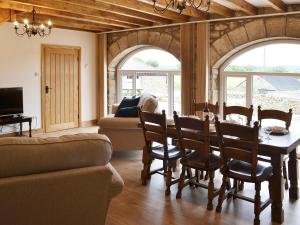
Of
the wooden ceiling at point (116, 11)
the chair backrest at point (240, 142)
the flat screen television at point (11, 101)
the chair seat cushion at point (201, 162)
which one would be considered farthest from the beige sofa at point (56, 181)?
the flat screen television at point (11, 101)

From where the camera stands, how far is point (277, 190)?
3.15 meters

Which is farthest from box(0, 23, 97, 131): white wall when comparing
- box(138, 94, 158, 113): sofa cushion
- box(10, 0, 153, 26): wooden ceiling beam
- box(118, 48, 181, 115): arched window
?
box(138, 94, 158, 113): sofa cushion

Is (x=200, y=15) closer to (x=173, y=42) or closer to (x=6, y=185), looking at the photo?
(x=173, y=42)

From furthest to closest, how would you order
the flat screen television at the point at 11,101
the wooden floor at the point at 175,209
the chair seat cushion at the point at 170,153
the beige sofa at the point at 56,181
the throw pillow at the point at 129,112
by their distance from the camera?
the flat screen television at the point at 11,101, the throw pillow at the point at 129,112, the chair seat cushion at the point at 170,153, the wooden floor at the point at 175,209, the beige sofa at the point at 56,181

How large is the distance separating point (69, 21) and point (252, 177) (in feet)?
17.7

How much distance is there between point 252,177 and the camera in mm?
3006

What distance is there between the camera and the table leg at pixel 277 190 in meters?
3.09

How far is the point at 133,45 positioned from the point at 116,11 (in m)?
2.11

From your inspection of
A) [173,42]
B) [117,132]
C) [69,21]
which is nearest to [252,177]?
[117,132]

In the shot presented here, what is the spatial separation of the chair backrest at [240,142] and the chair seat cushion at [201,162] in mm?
268

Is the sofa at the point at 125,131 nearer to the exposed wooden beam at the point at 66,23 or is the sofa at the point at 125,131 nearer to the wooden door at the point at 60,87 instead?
the exposed wooden beam at the point at 66,23

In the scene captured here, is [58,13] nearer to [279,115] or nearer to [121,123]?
[121,123]

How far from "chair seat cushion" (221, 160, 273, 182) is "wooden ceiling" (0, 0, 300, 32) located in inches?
101

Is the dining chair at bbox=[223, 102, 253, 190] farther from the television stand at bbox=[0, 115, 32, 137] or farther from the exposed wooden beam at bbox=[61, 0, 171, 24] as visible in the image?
the television stand at bbox=[0, 115, 32, 137]
